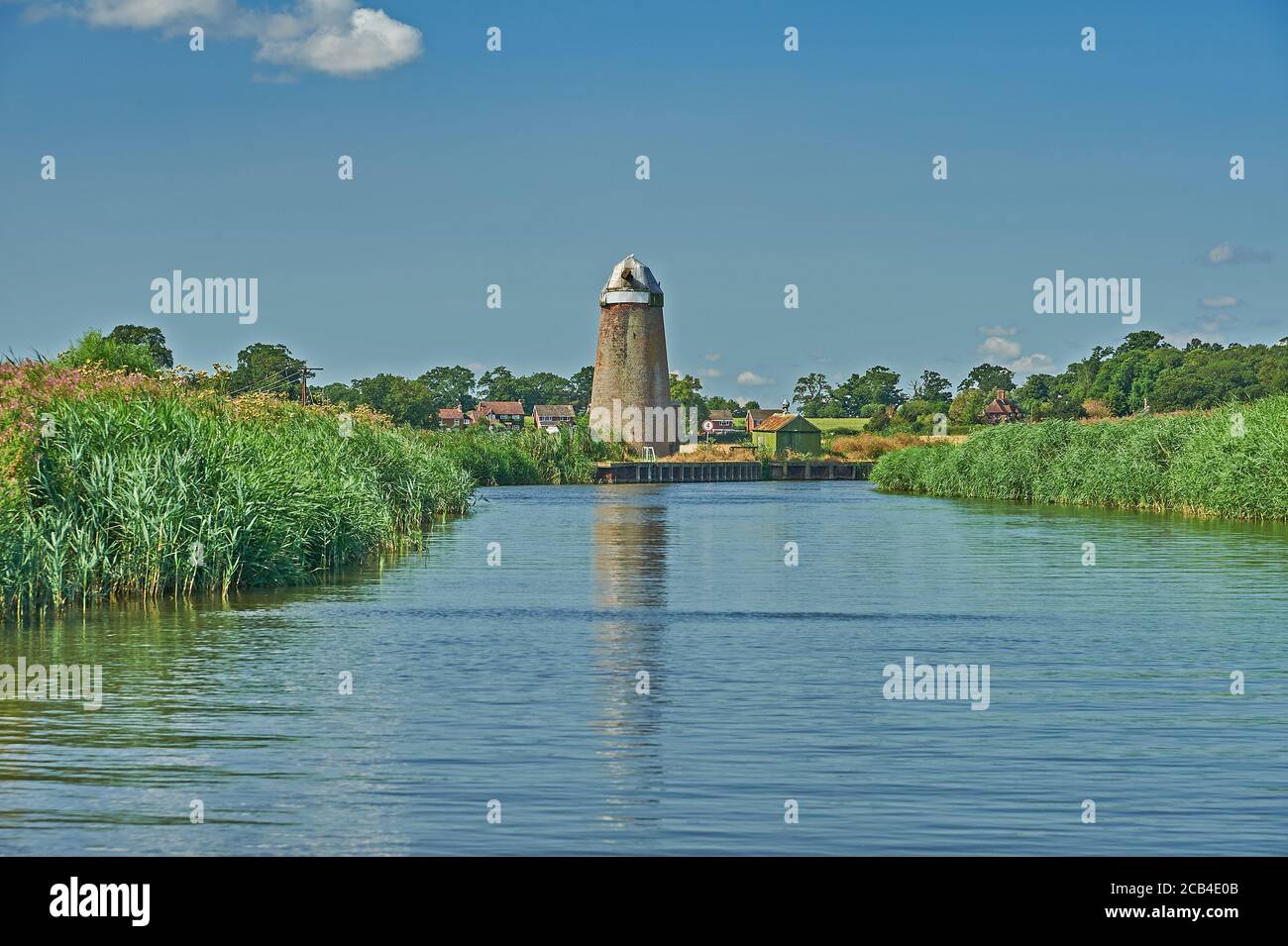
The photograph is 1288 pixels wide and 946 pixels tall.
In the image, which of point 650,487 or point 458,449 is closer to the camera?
point 458,449

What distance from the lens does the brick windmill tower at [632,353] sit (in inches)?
3556

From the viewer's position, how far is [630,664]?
1443cm

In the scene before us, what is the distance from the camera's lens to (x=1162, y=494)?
43.9m

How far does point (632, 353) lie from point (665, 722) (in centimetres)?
7953

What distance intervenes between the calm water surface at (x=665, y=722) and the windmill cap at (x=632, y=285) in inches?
2701

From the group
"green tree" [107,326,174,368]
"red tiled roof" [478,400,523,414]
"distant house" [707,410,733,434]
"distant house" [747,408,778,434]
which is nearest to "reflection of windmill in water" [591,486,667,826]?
"green tree" [107,326,174,368]

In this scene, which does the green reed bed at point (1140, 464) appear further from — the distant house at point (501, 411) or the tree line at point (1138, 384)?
the distant house at point (501, 411)

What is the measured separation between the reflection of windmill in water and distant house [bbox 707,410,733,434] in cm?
12956

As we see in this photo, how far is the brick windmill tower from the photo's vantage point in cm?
9031

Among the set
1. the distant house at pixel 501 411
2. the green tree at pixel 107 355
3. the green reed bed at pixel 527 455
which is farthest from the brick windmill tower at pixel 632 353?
the distant house at pixel 501 411

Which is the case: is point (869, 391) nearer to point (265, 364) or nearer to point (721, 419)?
point (721, 419)
